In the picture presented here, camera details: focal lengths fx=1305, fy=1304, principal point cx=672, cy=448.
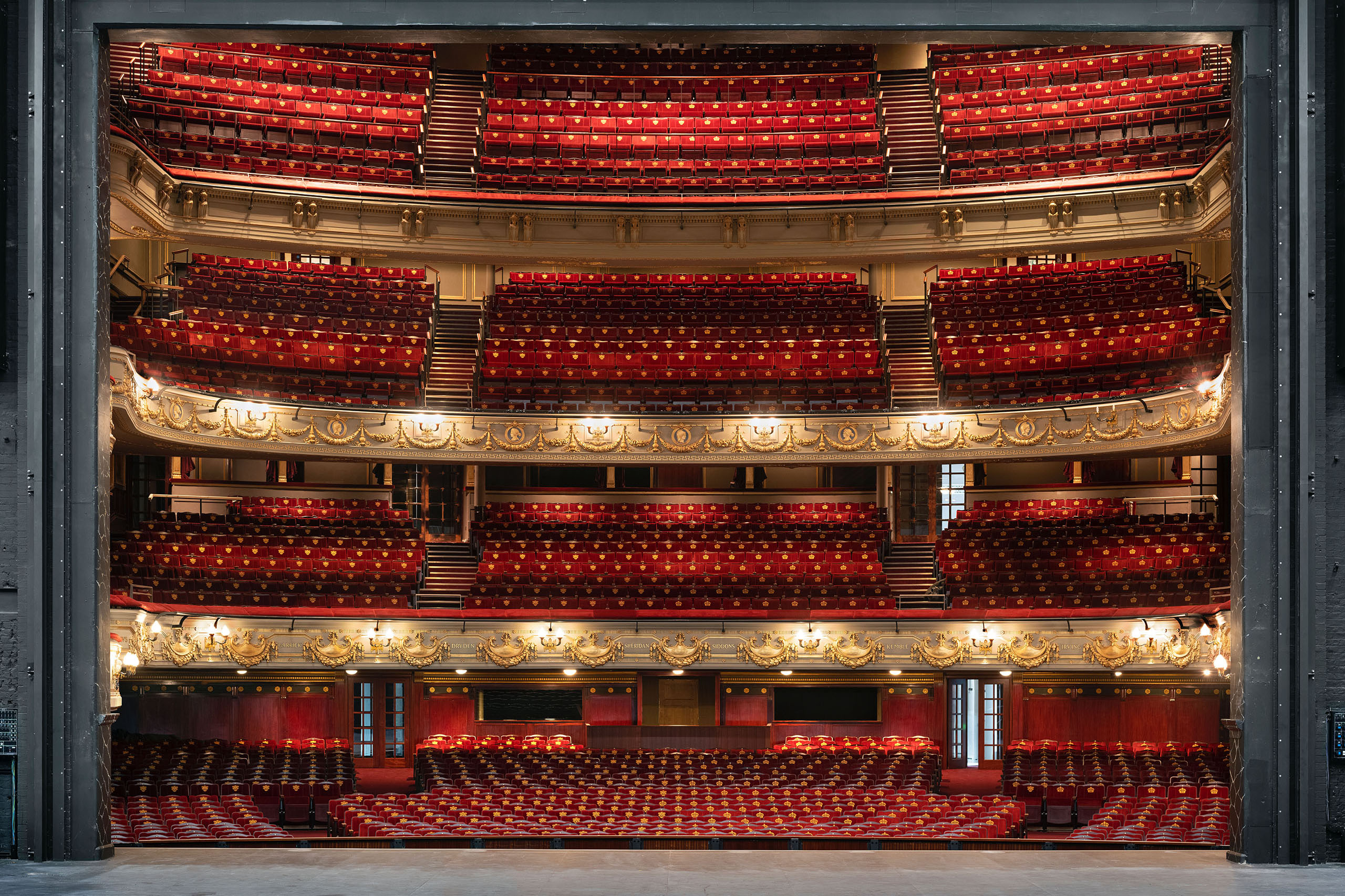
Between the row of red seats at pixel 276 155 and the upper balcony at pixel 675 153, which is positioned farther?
the row of red seats at pixel 276 155

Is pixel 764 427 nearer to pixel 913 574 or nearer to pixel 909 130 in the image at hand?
pixel 913 574

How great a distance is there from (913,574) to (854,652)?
2.69 m

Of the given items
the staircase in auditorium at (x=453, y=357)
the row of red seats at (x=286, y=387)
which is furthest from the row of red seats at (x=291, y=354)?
the staircase in auditorium at (x=453, y=357)

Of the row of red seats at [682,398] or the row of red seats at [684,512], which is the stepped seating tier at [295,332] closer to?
the row of red seats at [682,398]

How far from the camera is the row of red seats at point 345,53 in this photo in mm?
25328

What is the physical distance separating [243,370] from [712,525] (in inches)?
321

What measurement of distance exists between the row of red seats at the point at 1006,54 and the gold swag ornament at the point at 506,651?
1440 centimetres

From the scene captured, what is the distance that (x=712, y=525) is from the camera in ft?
74.2

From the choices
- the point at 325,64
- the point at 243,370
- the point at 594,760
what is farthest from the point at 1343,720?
the point at 325,64

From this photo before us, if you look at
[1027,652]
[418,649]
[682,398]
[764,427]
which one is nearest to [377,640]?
[418,649]

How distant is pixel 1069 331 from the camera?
70.4 feet

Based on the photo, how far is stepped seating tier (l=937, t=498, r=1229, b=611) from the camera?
1912 cm

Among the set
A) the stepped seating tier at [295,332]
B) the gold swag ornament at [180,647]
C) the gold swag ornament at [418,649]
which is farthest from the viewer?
the stepped seating tier at [295,332]

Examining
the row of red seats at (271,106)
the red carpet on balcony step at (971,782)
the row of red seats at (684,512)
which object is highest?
the row of red seats at (271,106)
